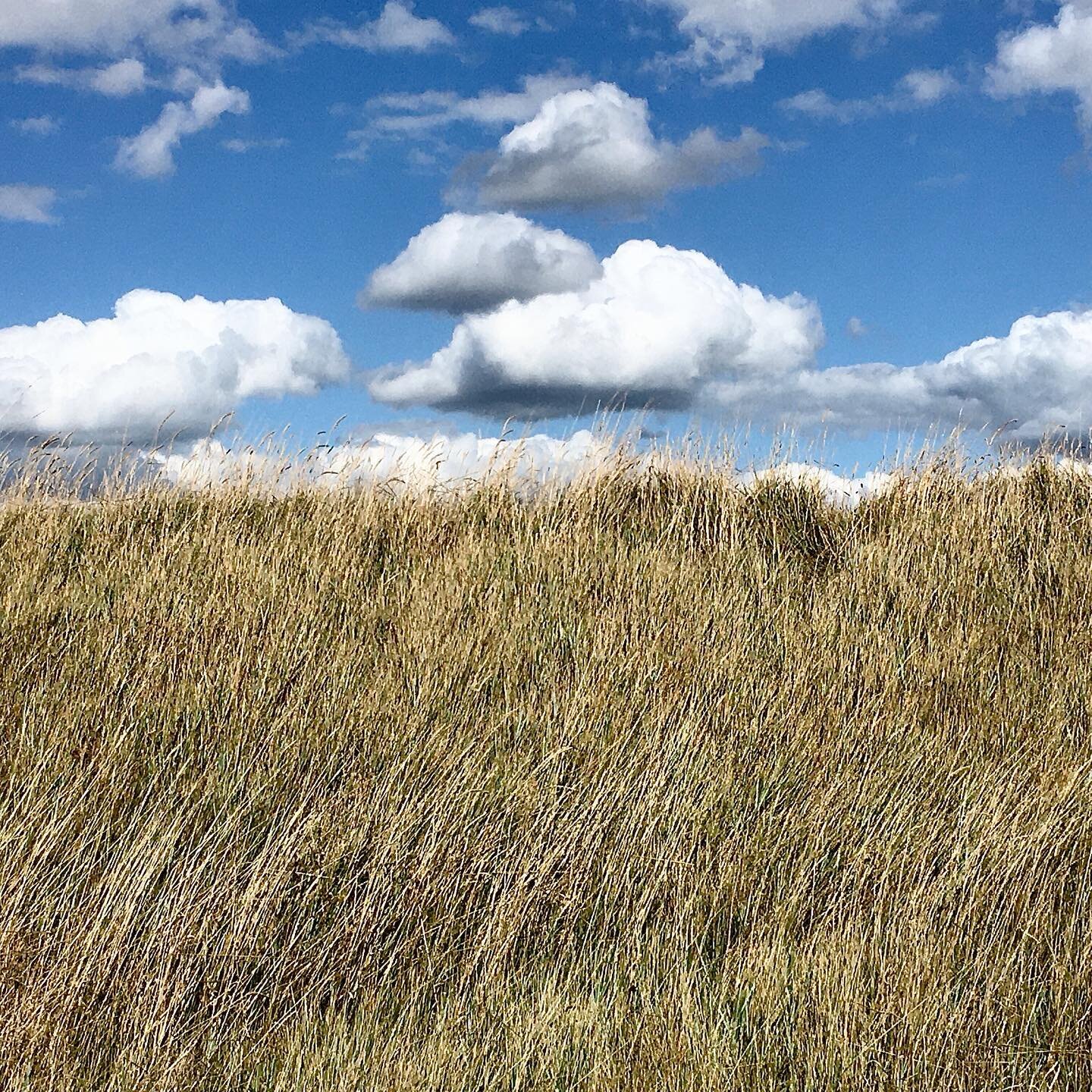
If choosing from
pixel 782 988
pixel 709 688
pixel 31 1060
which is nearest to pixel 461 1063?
pixel 782 988

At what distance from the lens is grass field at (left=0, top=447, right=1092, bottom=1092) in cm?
278

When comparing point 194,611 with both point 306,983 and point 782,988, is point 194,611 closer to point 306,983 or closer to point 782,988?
point 306,983

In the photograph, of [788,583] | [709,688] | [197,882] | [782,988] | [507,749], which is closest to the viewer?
[782,988]

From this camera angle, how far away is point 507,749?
4.39 metres

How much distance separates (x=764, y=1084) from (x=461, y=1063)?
0.82 m

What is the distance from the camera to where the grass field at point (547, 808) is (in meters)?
2.78

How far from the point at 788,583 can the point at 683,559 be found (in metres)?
0.68

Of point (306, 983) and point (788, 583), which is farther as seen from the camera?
point (788, 583)

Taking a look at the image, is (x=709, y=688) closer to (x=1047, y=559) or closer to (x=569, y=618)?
(x=569, y=618)

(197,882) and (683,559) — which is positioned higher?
(683,559)

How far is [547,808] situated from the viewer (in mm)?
3893

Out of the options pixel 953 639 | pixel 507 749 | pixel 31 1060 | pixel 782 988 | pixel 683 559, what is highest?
pixel 683 559

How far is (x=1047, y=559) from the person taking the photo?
6457mm

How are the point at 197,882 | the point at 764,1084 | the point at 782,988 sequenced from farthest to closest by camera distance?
the point at 197,882 < the point at 782,988 < the point at 764,1084
